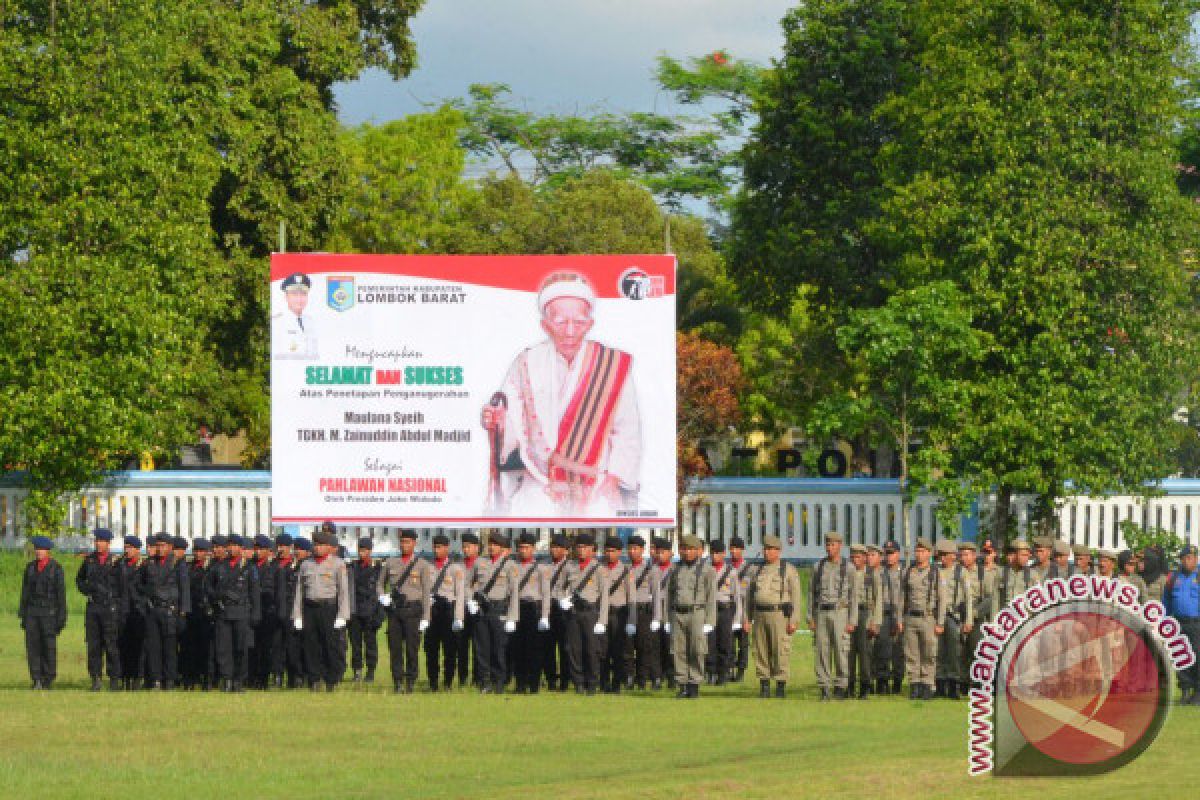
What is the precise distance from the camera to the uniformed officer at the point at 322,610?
78.9 ft

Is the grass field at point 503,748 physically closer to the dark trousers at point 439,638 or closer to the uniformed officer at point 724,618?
the dark trousers at point 439,638

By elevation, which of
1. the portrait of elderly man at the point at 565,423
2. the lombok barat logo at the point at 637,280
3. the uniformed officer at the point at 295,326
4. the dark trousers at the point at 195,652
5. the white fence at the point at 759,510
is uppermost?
the lombok barat logo at the point at 637,280

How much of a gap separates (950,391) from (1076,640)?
1039 centimetres

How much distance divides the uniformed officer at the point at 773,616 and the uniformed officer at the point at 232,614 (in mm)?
5649

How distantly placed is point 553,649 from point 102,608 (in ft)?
16.9

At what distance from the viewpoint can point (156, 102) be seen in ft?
112

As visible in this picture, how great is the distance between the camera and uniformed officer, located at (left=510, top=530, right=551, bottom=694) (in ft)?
79.4

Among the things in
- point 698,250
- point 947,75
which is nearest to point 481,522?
point 947,75

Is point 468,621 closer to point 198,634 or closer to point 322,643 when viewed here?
point 322,643

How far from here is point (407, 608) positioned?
2414 cm

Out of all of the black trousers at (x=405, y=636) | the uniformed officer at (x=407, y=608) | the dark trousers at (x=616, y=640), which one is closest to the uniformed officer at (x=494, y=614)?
the uniformed officer at (x=407, y=608)

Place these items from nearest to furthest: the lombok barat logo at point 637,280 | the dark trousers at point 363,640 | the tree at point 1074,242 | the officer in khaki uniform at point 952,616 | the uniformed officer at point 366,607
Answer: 1. the officer in khaki uniform at point 952,616
2. the uniformed officer at point 366,607
3. the dark trousers at point 363,640
4. the lombok barat logo at point 637,280
5. the tree at point 1074,242

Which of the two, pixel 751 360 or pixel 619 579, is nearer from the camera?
pixel 619 579

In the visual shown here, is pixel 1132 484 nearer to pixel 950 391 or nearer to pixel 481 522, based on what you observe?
pixel 950 391
